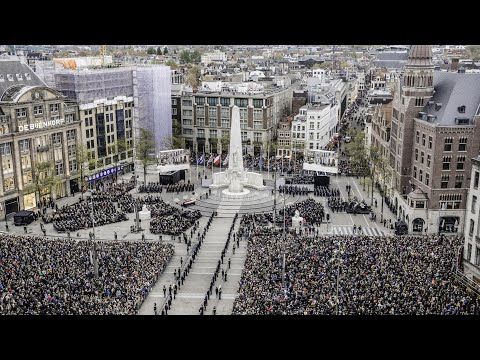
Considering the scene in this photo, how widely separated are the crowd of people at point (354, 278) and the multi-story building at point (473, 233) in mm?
1798

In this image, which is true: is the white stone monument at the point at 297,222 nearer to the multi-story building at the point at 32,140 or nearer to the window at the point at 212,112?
the multi-story building at the point at 32,140

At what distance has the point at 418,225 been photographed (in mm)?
77750

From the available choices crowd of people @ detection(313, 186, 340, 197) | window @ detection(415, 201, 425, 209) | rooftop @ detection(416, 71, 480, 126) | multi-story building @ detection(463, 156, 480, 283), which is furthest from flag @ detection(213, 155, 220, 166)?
multi-story building @ detection(463, 156, 480, 283)

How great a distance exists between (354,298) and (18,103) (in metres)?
65.3

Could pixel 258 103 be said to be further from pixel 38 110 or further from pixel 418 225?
pixel 418 225

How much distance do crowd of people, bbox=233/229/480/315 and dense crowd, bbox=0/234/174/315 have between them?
1029 cm

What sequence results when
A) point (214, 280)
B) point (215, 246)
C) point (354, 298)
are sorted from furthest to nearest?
1. point (215, 246)
2. point (214, 280)
3. point (354, 298)

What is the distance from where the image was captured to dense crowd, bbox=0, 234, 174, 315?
4438cm

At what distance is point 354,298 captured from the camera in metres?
44.5

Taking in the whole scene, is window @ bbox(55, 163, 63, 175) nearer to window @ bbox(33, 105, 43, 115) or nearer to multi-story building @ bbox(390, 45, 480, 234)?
window @ bbox(33, 105, 43, 115)

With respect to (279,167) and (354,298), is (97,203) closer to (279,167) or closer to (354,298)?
(279,167)

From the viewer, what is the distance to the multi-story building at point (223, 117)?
→ 131 metres

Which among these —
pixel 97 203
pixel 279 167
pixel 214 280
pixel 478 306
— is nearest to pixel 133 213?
pixel 97 203

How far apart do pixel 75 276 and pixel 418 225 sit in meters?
50.4
